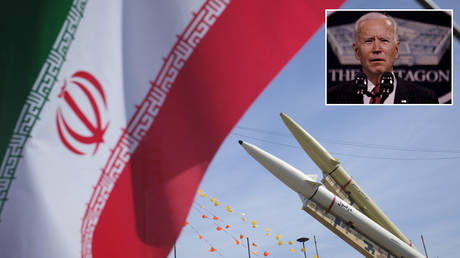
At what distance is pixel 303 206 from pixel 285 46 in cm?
1510

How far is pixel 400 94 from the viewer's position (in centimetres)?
1005

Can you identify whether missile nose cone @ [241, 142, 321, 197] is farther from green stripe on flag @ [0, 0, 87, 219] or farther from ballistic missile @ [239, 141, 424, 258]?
green stripe on flag @ [0, 0, 87, 219]

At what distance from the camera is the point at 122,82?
3.23 m

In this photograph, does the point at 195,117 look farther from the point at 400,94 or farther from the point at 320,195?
the point at 320,195

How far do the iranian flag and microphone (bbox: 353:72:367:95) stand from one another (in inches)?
238

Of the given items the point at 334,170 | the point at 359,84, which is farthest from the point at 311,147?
the point at 359,84

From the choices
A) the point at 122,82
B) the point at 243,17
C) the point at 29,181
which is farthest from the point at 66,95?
the point at 243,17

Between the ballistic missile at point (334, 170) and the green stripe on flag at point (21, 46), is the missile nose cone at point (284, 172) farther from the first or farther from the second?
the green stripe on flag at point (21, 46)

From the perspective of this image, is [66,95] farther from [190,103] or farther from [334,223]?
[334,223]

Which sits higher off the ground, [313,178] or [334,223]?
[313,178]

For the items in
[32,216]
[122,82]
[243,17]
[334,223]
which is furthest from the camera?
[334,223]

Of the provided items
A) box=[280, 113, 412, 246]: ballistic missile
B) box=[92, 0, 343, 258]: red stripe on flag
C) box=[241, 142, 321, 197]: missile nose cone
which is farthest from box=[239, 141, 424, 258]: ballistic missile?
box=[92, 0, 343, 258]: red stripe on flag

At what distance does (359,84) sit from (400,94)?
1.08m

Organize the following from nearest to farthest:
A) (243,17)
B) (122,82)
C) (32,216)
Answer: (32,216), (122,82), (243,17)
